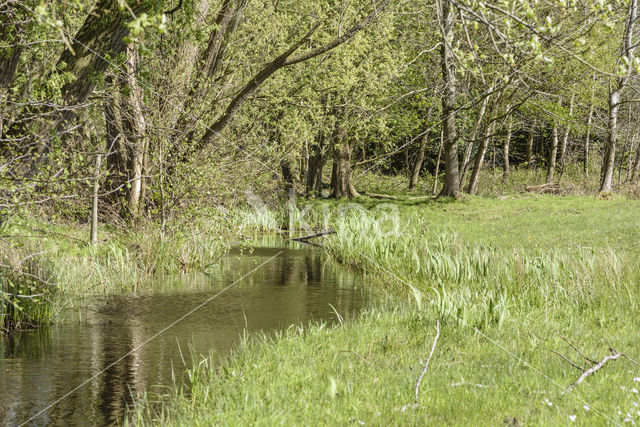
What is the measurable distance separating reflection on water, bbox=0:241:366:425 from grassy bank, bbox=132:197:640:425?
18.7 inches

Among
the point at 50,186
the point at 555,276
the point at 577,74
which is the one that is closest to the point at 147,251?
the point at 50,186

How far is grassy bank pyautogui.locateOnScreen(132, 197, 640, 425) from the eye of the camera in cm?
450

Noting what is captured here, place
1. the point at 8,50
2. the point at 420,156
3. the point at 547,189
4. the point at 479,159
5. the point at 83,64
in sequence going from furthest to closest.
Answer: the point at 420,156 < the point at 547,189 < the point at 479,159 < the point at 83,64 < the point at 8,50

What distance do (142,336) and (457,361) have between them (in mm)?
3880

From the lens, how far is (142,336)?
796cm

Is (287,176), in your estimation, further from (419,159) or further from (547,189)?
(547,189)

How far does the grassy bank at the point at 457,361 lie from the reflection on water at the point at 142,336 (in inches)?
18.7

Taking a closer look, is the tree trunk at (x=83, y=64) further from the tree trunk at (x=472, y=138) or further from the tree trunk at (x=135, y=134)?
the tree trunk at (x=472, y=138)

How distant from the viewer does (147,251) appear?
39.6 feet

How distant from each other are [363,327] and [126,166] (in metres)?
7.82

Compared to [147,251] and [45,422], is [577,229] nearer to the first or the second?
[147,251]

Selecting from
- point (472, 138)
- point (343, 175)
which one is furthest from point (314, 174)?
point (472, 138)

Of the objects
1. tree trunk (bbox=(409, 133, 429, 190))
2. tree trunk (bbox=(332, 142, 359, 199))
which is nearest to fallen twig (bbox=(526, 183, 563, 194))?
tree trunk (bbox=(409, 133, 429, 190))

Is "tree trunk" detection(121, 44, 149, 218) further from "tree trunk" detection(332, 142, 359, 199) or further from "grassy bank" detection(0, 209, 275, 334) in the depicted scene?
"tree trunk" detection(332, 142, 359, 199)
